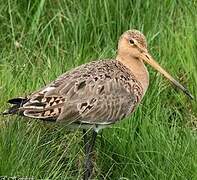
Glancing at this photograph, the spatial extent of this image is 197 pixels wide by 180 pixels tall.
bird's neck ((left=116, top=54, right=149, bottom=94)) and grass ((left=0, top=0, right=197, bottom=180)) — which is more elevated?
bird's neck ((left=116, top=54, right=149, bottom=94))

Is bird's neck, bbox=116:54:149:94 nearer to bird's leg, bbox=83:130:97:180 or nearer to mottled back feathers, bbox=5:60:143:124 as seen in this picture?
mottled back feathers, bbox=5:60:143:124

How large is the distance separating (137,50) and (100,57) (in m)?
0.56

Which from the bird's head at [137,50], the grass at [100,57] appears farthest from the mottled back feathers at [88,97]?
the bird's head at [137,50]

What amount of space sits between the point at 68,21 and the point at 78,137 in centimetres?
170

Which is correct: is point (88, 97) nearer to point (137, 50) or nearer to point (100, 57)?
point (137, 50)

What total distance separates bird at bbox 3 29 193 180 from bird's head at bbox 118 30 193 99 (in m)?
0.14

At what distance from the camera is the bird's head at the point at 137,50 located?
6156 mm

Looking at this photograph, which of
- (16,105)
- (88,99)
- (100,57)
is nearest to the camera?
(16,105)

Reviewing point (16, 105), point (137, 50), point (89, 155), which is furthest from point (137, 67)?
point (16, 105)

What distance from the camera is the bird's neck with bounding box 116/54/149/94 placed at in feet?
20.1

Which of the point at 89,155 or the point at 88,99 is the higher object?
the point at 88,99

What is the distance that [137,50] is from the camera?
6188 mm

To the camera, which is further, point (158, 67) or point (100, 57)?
point (100, 57)

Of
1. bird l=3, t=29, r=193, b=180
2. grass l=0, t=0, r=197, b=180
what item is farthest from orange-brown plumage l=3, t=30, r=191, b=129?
grass l=0, t=0, r=197, b=180
